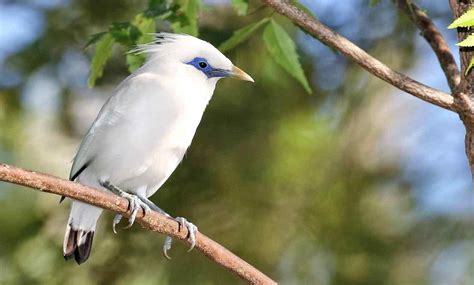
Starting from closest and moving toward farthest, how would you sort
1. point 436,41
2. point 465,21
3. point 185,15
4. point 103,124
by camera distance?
point 465,21, point 436,41, point 185,15, point 103,124

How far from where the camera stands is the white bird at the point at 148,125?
108 inches

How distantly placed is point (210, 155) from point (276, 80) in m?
0.44

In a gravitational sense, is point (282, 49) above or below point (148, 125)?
above

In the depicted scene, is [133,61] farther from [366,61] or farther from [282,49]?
[366,61]

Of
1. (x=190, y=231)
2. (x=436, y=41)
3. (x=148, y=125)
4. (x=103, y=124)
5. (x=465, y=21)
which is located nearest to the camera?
(x=465, y=21)

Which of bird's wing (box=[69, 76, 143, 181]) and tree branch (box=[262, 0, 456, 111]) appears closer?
tree branch (box=[262, 0, 456, 111])

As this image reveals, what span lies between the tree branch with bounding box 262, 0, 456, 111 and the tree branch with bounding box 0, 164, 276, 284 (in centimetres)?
54

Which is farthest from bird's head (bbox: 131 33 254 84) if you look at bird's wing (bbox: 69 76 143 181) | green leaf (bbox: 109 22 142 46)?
green leaf (bbox: 109 22 142 46)

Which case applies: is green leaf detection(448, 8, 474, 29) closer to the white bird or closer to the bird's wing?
the white bird

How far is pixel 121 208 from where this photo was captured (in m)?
2.12

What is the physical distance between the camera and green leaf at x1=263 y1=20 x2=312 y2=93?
2.56m

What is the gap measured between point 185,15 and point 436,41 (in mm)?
700

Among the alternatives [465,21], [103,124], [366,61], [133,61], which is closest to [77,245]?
[103,124]

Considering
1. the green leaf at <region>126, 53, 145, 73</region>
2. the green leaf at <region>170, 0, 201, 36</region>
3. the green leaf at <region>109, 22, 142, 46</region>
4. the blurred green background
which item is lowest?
the blurred green background
